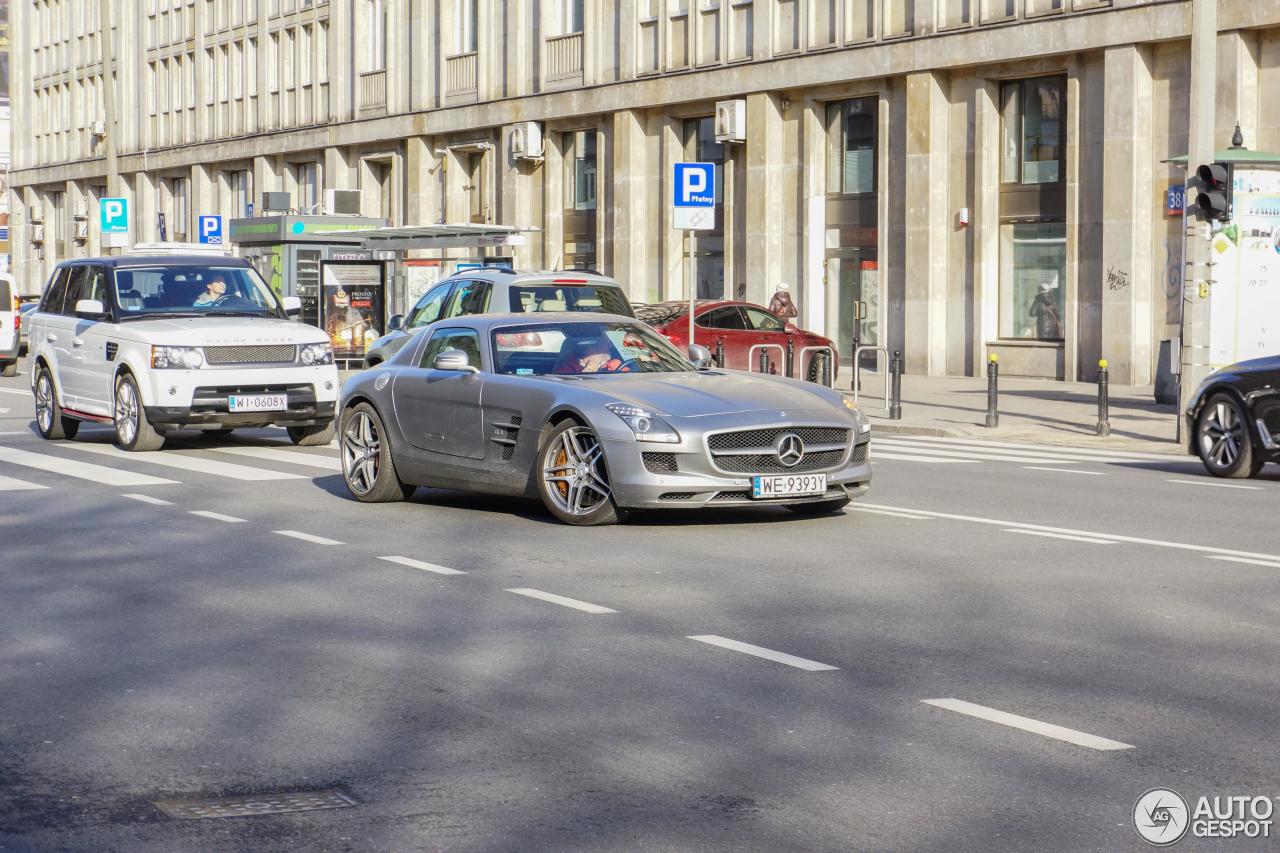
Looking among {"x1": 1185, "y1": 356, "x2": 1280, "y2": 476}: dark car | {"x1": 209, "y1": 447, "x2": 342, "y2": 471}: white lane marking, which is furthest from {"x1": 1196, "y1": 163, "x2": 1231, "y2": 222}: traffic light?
{"x1": 209, "y1": 447, "x2": 342, "y2": 471}: white lane marking

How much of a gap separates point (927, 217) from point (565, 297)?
621 inches

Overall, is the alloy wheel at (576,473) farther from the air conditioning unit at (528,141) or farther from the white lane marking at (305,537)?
the air conditioning unit at (528,141)

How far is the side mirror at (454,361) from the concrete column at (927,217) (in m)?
23.4

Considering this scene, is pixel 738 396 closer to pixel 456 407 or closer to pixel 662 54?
pixel 456 407

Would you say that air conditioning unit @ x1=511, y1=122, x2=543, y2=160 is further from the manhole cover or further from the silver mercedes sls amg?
the manhole cover

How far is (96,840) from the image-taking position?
5.26 meters

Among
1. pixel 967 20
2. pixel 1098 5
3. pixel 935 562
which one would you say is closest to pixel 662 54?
pixel 967 20

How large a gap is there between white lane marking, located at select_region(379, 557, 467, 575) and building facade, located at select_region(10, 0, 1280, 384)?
1340cm

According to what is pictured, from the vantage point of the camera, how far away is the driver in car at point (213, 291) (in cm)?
1958

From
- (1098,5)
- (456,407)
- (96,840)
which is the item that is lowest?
(96,840)

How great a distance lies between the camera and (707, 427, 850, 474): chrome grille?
39.3ft

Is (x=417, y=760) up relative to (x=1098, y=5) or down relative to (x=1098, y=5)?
down

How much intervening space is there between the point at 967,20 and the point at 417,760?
3077cm

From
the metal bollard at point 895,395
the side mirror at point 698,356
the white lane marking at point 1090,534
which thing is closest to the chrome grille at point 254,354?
the side mirror at point 698,356
